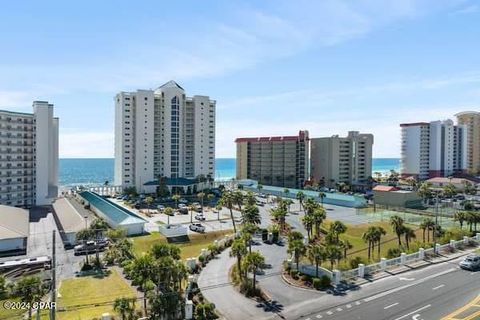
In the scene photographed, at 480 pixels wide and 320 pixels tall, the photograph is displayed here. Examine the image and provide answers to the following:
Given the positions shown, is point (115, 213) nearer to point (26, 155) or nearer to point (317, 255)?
point (26, 155)

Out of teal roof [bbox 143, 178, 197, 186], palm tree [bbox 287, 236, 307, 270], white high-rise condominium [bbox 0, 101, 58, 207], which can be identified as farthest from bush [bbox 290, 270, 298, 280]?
teal roof [bbox 143, 178, 197, 186]

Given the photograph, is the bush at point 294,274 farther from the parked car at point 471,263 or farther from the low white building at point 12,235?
the low white building at point 12,235

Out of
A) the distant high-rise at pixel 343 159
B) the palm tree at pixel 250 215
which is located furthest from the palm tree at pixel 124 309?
the distant high-rise at pixel 343 159

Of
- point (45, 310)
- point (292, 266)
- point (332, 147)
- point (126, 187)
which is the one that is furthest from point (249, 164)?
point (45, 310)

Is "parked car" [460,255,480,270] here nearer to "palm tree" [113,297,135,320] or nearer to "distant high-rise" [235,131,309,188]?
"palm tree" [113,297,135,320]

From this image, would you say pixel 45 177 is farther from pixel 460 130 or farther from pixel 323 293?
pixel 460 130
